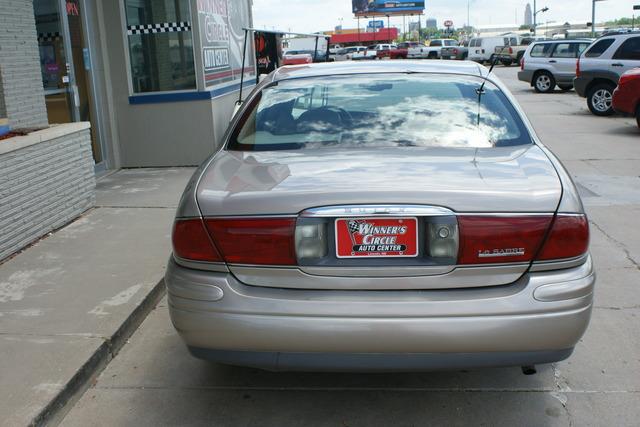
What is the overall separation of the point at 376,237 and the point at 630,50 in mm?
15729

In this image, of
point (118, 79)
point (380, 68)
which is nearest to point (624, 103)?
point (118, 79)

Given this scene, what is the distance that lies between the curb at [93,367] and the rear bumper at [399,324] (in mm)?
988

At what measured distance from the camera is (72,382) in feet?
11.7

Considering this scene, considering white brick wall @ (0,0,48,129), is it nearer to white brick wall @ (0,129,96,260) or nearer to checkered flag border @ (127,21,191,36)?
white brick wall @ (0,129,96,260)

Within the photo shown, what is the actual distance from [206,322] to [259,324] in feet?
0.78

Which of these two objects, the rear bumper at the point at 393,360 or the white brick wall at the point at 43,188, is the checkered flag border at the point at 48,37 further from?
the rear bumper at the point at 393,360

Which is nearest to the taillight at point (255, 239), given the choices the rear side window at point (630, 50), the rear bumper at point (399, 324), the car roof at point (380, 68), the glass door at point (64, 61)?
the rear bumper at point (399, 324)

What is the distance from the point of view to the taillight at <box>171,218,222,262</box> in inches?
117

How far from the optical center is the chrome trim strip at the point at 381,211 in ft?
9.12

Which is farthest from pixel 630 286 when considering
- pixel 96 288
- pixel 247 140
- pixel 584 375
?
pixel 96 288

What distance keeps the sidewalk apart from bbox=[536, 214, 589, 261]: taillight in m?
2.37

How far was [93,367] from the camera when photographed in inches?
150

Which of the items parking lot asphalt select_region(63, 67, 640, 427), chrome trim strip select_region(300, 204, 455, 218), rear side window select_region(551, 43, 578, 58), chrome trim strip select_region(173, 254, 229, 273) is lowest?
parking lot asphalt select_region(63, 67, 640, 427)

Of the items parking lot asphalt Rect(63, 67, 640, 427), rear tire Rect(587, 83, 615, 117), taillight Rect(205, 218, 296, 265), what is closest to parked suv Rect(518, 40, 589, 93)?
rear tire Rect(587, 83, 615, 117)
